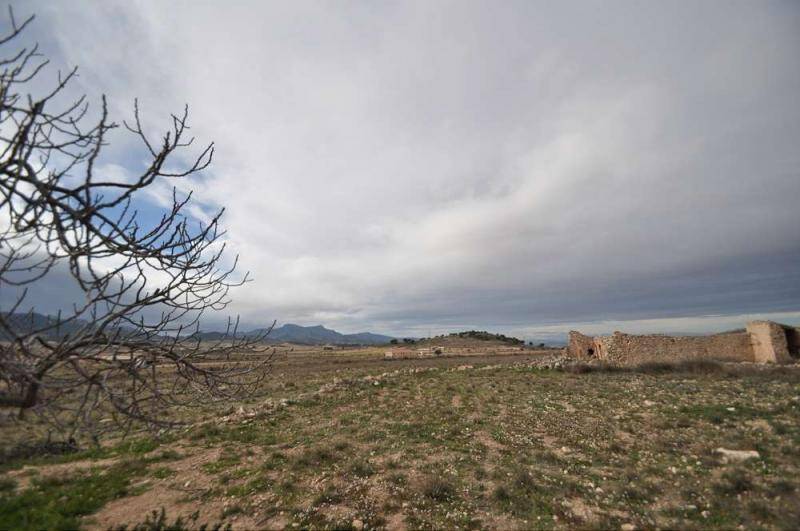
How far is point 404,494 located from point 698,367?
20639 mm

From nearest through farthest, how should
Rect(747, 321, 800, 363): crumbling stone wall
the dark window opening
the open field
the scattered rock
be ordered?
the open field < the scattered rock < Rect(747, 321, 800, 363): crumbling stone wall < the dark window opening

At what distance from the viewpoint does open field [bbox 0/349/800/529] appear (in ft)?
19.1

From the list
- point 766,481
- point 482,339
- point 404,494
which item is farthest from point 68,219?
point 482,339

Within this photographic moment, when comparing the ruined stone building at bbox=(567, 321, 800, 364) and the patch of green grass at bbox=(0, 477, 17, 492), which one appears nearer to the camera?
the patch of green grass at bbox=(0, 477, 17, 492)

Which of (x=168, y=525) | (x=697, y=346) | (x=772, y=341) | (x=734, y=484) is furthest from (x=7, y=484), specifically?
(x=772, y=341)

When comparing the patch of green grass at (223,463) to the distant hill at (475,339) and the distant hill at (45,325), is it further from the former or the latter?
the distant hill at (475,339)

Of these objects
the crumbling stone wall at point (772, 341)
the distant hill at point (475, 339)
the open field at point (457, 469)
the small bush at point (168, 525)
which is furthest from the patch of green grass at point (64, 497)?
the distant hill at point (475, 339)

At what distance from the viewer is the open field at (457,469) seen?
5.82 meters

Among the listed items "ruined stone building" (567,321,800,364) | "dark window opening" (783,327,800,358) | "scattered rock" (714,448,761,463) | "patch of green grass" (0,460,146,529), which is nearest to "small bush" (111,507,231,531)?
"patch of green grass" (0,460,146,529)

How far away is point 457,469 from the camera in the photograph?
773 centimetres

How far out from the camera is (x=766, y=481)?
6086 mm

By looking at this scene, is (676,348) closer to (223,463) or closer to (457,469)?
(457,469)

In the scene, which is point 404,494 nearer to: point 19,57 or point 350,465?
point 350,465

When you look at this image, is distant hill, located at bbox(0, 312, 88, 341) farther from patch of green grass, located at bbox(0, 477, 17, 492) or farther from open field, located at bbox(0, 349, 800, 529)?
patch of green grass, located at bbox(0, 477, 17, 492)
